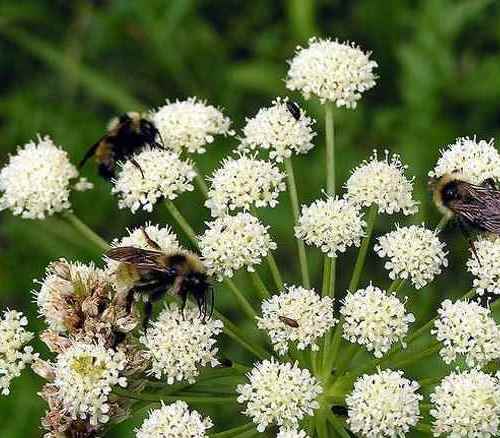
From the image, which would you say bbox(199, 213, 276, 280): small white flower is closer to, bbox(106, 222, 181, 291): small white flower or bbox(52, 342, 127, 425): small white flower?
bbox(106, 222, 181, 291): small white flower

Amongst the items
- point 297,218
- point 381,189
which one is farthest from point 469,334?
point 297,218

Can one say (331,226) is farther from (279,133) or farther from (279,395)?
(279,395)

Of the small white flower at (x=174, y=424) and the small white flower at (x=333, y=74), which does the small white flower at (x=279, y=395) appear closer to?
the small white flower at (x=174, y=424)

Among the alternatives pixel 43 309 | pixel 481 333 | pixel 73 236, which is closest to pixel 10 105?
pixel 73 236

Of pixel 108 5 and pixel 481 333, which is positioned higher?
pixel 108 5

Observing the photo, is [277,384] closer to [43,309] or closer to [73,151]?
[43,309]

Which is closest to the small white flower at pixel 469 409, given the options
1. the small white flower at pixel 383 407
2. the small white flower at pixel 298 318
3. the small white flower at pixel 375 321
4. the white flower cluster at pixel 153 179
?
the small white flower at pixel 383 407
